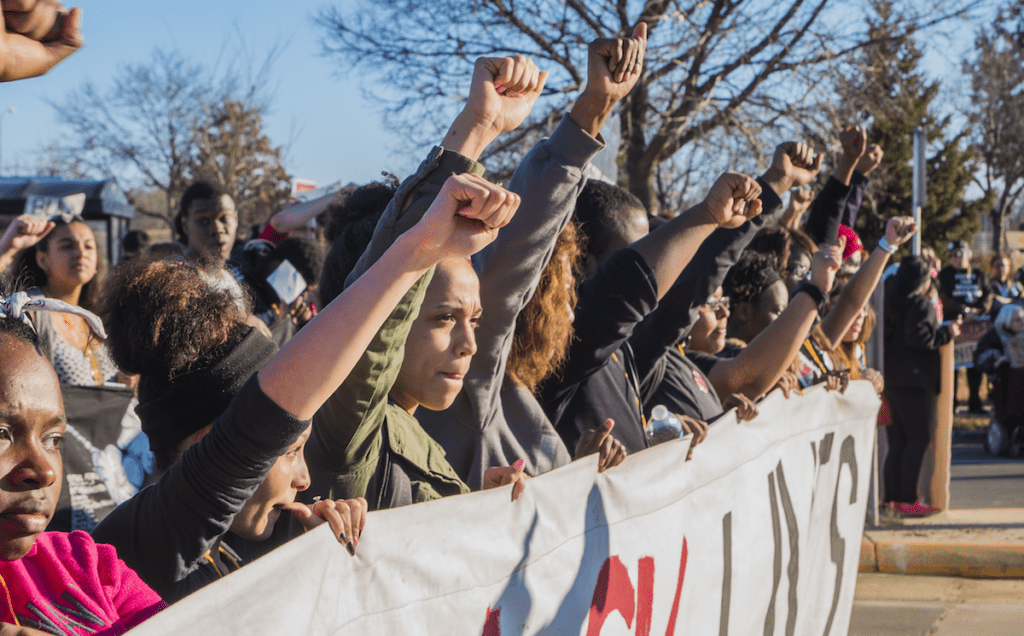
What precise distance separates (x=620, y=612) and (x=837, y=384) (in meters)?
2.07

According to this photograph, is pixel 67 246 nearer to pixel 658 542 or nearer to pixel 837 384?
pixel 658 542

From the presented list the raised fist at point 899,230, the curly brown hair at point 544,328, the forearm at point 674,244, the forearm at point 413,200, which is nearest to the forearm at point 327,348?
the forearm at point 413,200

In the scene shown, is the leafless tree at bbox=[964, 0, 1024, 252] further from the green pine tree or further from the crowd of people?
the crowd of people

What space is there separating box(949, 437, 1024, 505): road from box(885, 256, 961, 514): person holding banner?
750 millimetres

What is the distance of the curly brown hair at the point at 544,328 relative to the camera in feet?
8.68

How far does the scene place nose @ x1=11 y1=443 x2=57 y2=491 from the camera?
1.39m

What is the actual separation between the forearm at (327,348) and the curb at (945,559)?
17.4 feet

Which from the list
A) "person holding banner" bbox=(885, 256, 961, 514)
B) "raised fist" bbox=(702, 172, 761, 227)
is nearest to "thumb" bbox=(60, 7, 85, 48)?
"raised fist" bbox=(702, 172, 761, 227)

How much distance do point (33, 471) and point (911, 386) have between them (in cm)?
681

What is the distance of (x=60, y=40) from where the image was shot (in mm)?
1086

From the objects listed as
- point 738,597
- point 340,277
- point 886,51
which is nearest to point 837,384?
point 738,597

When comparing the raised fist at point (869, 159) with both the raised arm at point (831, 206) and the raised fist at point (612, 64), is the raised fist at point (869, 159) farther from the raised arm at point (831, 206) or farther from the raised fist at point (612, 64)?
the raised fist at point (612, 64)

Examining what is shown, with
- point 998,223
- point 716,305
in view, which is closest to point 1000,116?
point 998,223

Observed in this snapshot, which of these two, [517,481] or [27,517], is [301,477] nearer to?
[517,481]
